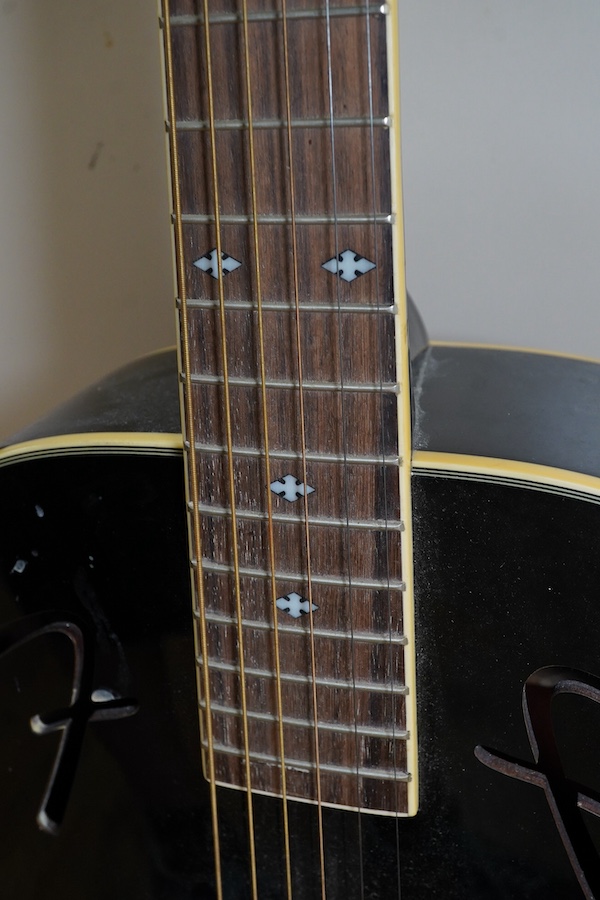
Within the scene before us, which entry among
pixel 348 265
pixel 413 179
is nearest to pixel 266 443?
pixel 348 265

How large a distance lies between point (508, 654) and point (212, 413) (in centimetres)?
26

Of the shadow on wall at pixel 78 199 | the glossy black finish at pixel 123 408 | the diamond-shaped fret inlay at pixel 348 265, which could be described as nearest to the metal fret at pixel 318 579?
the glossy black finish at pixel 123 408

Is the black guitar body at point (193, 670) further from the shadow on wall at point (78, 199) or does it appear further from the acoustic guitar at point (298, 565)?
the shadow on wall at point (78, 199)

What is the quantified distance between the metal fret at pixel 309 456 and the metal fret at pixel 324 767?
24cm

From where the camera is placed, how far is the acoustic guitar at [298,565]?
61 cm

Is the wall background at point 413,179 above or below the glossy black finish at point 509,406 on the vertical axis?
above

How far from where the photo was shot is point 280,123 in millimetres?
599

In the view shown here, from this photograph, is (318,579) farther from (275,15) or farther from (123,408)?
(275,15)

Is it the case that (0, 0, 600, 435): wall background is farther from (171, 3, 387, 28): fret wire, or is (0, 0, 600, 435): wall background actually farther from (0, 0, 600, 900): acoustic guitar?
(171, 3, 387, 28): fret wire

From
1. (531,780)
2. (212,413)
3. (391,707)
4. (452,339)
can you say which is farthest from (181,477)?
(452,339)

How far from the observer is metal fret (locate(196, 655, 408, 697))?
0.71 metres

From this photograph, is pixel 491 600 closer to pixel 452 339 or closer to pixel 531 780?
pixel 531 780

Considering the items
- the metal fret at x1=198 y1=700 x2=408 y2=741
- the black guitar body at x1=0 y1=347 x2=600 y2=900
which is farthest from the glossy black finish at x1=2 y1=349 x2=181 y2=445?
the metal fret at x1=198 y1=700 x2=408 y2=741

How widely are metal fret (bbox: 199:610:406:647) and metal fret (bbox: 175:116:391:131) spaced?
344 mm
